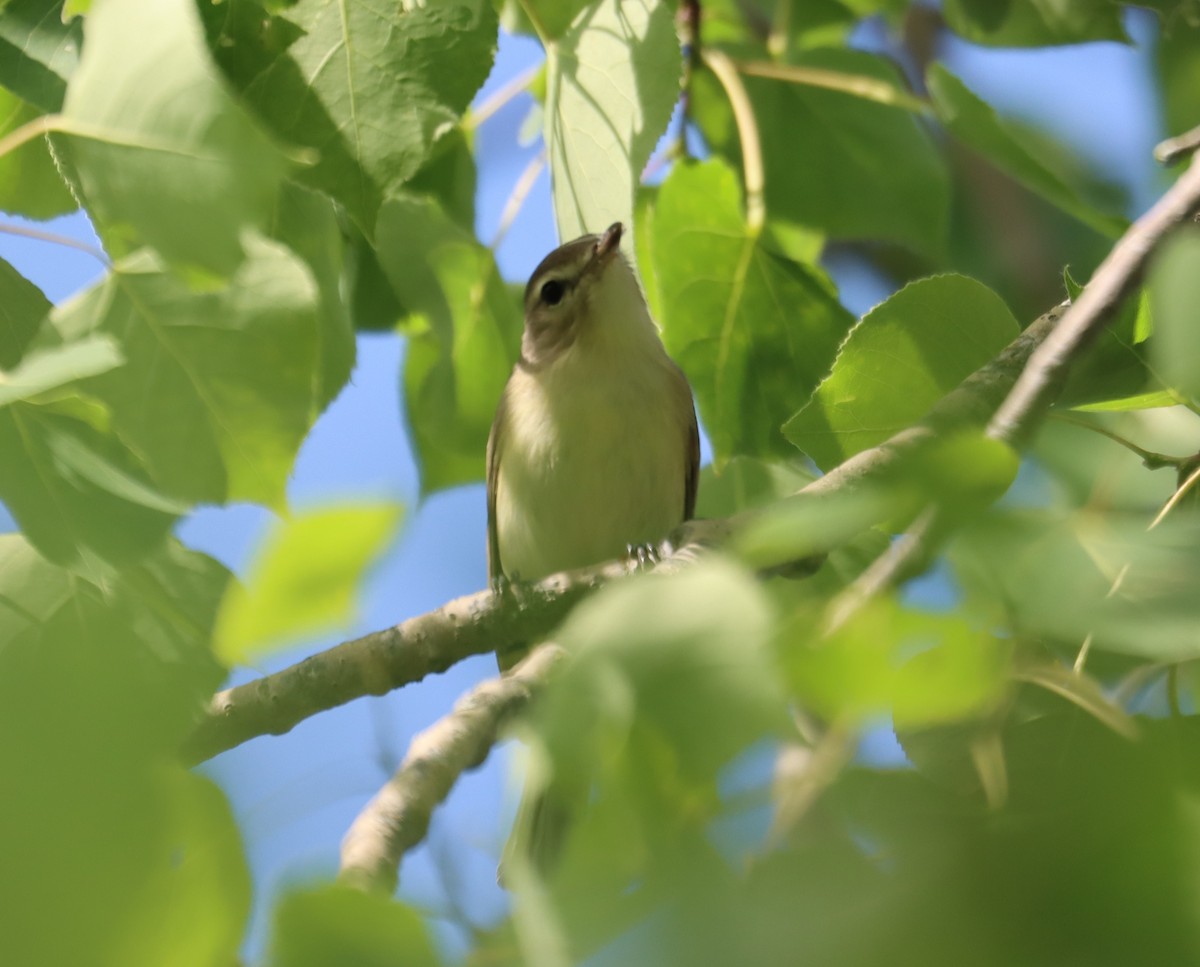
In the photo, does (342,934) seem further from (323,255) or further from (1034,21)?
(1034,21)

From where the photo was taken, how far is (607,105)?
2.26 metres

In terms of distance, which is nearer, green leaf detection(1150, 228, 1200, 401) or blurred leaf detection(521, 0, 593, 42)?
green leaf detection(1150, 228, 1200, 401)

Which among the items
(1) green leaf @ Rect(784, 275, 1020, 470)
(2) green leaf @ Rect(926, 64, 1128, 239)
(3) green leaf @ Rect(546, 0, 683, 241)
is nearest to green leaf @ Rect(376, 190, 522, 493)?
(3) green leaf @ Rect(546, 0, 683, 241)

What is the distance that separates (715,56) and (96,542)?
6.81 feet

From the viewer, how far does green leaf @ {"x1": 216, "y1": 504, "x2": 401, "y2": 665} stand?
0.92 metres

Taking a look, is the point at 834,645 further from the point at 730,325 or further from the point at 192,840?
the point at 730,325

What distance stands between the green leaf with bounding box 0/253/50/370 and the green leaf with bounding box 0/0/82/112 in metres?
0.28

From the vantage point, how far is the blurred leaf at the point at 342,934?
71 cm

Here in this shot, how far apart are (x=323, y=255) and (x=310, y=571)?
1488mm

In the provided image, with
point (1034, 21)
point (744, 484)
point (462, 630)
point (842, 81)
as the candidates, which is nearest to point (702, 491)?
point (744, 484)

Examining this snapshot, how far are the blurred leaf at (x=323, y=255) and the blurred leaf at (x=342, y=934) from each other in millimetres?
1634

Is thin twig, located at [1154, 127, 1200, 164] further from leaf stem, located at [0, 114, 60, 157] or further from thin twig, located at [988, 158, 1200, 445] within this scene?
leaf stem, located at [0, 114, 60, 157]

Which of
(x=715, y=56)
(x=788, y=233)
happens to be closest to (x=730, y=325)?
(x=788, y=233)

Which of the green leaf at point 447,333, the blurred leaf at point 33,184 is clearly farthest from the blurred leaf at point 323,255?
the blurred leaf at point 33,184
